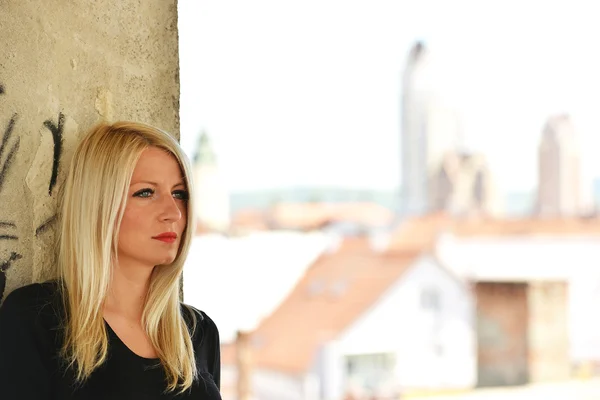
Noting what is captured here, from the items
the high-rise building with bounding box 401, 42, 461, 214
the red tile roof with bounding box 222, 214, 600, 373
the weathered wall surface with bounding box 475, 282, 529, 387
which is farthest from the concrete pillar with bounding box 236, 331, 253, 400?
the weathered wall surface with bounding box 475, 282, 529, 387

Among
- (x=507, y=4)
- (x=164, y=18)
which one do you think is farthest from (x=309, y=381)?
(x=164, y=18)

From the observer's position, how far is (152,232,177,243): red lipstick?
1.18m

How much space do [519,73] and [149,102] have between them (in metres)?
Result: 16.4

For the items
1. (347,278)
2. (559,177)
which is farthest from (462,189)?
(347,278)

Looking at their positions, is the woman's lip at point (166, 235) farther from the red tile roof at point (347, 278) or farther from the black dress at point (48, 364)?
the red tile roof at point (347, 278)

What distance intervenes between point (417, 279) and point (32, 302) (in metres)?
12.7

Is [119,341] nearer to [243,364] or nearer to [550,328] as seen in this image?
[243,364]

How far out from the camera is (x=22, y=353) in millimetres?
1021

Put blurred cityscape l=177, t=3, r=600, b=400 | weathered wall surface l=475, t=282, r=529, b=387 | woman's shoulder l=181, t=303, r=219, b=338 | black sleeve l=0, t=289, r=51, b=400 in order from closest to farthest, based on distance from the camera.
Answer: black sleeve l=0, t=289, r=51, b=400 < woman's shoulder l=181, t=303, r=219, b=338 < weathered wall surface l=475, t=282, r=529, b=387 < blurred cityscape l=177, t=3, r=600, b=400

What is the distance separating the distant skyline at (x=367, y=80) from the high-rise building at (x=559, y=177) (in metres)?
0.58

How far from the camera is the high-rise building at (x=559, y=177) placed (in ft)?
42.4

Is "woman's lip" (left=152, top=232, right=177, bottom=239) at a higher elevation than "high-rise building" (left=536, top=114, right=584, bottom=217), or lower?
lower

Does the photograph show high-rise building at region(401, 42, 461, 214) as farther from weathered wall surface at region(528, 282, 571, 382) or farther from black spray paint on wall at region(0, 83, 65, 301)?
black spray paint on wall at region(0, 83, 65, 301)

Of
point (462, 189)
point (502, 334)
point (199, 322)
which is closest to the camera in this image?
point (199, 322)
